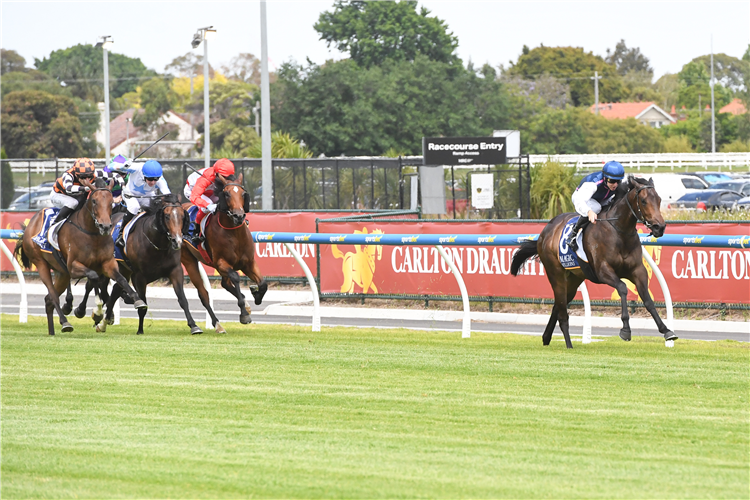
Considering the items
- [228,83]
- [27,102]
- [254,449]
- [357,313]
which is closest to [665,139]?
[228,83]

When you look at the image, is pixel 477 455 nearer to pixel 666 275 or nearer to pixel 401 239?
pixel 401 239

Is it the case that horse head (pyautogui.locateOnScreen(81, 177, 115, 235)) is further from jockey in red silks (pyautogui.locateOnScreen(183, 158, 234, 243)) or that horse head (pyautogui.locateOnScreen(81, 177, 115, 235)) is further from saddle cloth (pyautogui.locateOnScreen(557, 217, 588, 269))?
saddle cloth (pyautogui.locateOnScreen(557, 217, 588, 269))

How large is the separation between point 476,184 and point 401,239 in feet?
51.3

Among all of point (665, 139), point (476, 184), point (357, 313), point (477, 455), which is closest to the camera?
point (477, 455)

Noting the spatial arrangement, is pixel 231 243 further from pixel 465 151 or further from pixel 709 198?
pixel 709 198

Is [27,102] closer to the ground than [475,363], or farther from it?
farther from it

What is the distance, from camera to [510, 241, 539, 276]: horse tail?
12564mm

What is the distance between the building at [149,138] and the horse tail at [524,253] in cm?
7258

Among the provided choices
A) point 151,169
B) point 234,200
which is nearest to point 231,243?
point 234,200

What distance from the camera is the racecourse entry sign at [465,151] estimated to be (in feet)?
99.1

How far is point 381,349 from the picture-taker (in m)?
11.7

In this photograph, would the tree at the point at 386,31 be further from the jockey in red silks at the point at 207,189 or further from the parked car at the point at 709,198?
the jockey in red silks at the point at 207,189

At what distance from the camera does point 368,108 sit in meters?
62.9

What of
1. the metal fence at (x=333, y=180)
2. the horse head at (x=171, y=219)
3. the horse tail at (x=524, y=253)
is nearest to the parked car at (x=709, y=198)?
the metal fence at (x=333, y=180)
